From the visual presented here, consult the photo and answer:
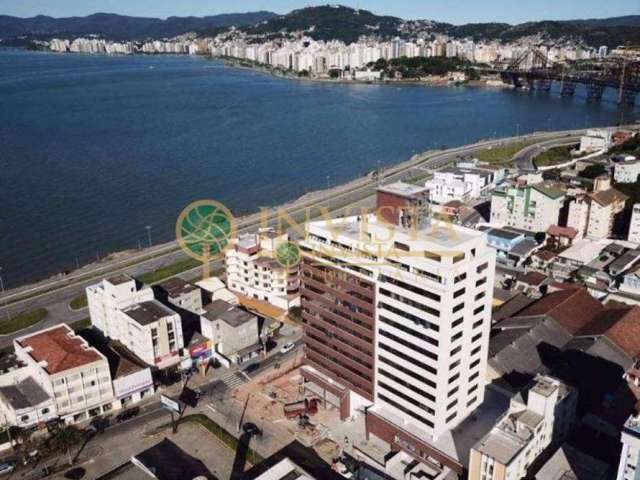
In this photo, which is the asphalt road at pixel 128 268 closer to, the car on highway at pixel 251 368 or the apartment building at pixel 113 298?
the apartment building at pixel 113 298

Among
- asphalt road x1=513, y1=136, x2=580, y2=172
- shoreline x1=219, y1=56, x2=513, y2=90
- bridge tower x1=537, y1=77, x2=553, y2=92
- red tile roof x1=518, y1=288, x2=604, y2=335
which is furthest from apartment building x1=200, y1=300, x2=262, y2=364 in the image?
shoreline x1=219, y1=56, x2=513, y2=90

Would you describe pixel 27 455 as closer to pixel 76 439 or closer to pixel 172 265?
pixel 76 439

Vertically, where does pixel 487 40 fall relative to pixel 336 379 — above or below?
above

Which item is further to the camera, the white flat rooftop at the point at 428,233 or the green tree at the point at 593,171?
the green tree at the point at 593,171

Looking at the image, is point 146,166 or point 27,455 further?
point 146,166

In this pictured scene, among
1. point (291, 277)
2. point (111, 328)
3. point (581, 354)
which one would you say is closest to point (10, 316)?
point (111, 328)

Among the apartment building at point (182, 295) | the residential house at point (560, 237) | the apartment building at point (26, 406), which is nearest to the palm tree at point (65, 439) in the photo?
the apartment building at point (26, 406)

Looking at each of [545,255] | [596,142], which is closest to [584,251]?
[545,255]

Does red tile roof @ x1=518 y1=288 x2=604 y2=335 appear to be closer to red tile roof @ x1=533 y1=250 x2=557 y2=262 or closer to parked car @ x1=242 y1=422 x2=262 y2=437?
red tile roof @ x1=533 y1=250 x2=557 y2=262
